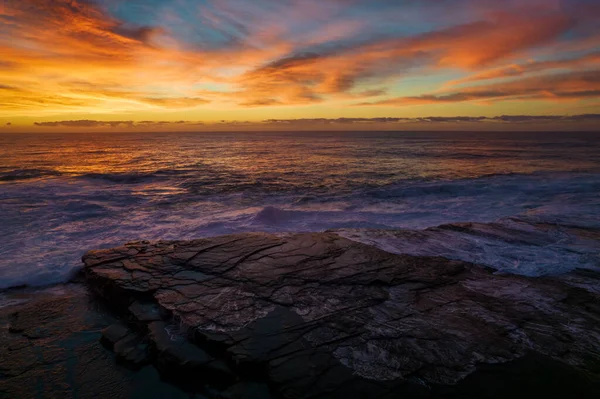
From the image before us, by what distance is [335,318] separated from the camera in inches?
183

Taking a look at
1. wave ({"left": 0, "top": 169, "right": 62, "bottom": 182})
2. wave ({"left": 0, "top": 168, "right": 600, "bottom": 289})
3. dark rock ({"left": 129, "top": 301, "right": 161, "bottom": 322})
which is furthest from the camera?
wave ({"left": 0, "top": 169, "right": 62, "bottom": 182})

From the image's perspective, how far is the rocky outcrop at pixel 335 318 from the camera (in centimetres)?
375

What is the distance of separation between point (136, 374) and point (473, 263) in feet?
21.1

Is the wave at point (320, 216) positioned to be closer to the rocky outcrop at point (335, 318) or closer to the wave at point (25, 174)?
the rocky outcrop at point (335, 318)

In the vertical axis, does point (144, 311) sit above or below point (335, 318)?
below

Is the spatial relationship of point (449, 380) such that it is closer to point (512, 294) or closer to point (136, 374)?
point (512, 294)

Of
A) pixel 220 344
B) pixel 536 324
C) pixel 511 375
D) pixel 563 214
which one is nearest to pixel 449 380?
pixel 511 375

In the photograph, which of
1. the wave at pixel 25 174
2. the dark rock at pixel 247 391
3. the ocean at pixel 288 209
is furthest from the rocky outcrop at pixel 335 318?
the wave at pixel 25 174

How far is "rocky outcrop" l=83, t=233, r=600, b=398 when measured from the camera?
148 inches

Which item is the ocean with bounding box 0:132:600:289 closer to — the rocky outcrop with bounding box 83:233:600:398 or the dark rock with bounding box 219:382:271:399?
the rocky outcrop with bounding box 83:233:600:398

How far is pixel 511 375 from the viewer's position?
3609 millimetres

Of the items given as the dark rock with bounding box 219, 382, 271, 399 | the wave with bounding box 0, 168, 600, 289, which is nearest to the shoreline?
the dark rock with bounding box 219, 382, 271, 399

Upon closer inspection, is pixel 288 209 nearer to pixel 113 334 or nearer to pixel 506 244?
pixel 506 244

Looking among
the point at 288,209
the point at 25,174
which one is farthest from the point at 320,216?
the point at 25,174
